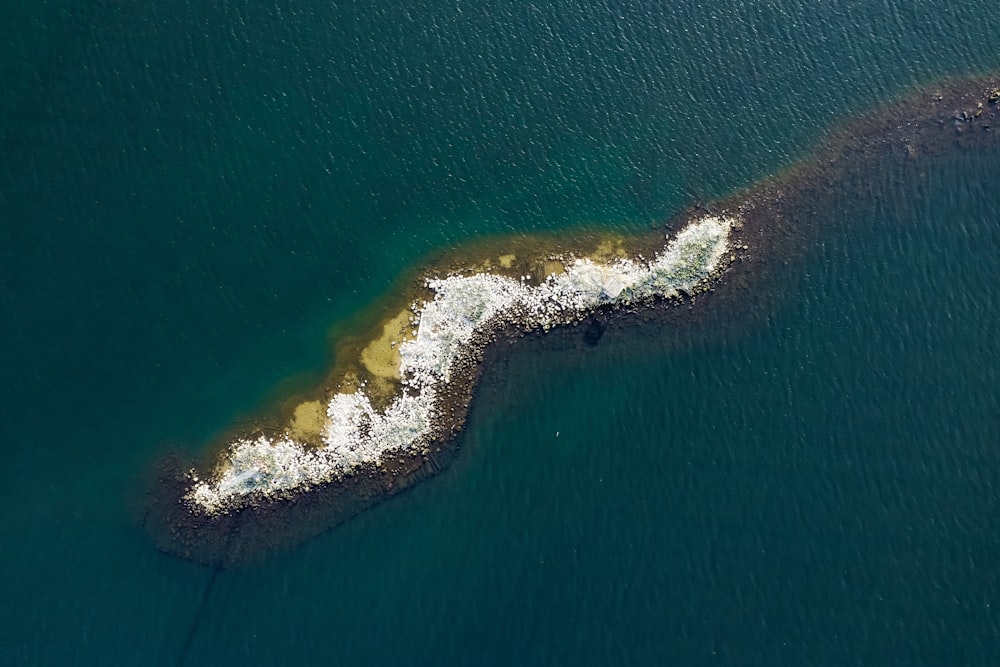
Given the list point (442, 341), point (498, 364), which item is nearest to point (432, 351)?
point (442, 341)

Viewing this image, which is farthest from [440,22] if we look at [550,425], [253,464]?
[253,464]

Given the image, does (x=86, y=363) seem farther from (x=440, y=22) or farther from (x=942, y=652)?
(x=942, y=652)

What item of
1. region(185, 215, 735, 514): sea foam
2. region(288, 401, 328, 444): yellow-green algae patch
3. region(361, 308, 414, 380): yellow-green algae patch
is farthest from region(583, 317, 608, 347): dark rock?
region(288, 401, 328, 444): yellow-green algae patch

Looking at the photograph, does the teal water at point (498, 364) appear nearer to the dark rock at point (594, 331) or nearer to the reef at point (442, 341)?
the dark rock at point (594, 331)

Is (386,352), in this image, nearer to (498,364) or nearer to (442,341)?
(442,341)

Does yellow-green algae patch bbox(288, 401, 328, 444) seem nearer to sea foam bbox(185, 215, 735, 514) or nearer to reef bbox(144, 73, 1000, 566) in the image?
reef bbox(144, 73, 1000, 566)

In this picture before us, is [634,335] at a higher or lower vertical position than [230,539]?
higher

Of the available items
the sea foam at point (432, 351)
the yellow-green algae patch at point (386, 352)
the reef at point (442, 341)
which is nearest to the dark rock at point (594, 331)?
the reef at point (442, 341)
